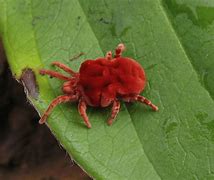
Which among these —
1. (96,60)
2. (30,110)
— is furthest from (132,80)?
(30,110)

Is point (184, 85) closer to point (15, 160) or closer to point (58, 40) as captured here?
point (58, 40)

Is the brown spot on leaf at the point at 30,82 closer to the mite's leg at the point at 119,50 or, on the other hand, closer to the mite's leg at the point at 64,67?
the mite's leg at the point at 64,67

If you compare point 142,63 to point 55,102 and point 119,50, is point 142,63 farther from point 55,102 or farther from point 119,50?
point 55,102

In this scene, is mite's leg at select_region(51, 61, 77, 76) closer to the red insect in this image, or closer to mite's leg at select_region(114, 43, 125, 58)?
the red insect

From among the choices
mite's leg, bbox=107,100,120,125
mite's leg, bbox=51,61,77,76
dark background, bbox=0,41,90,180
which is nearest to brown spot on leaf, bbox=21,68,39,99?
mite's leg, bbox=51,61,77,76

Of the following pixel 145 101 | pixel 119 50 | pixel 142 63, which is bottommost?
pixel 145 101

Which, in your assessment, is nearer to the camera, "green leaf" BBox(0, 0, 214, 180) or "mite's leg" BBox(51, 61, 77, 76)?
"green leaf" BBox(0, 0, 214, 180)

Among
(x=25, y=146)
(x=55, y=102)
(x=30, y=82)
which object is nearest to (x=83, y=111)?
(x=55, y=102)
